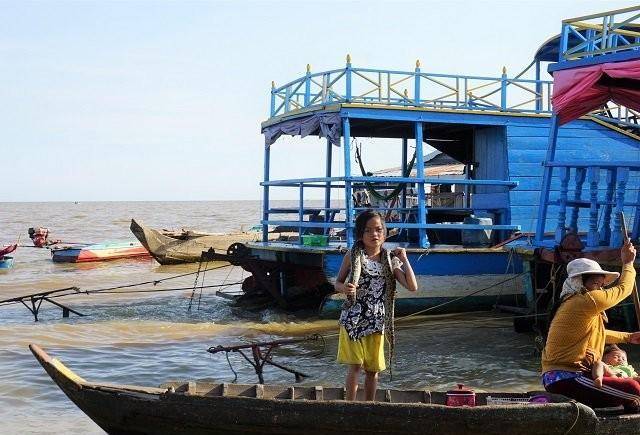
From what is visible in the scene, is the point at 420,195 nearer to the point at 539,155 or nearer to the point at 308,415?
the point at 539,155

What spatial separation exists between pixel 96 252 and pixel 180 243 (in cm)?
302

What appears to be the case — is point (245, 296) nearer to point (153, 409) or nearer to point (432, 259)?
point (432, 259)

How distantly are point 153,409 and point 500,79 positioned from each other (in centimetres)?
871

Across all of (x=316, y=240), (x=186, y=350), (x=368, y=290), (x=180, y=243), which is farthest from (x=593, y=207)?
(x=180, y=243)

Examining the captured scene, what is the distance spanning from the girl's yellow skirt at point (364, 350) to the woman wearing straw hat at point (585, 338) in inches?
44.5

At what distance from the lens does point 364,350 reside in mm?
5395

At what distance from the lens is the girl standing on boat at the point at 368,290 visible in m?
5.29

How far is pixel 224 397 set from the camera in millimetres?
5316

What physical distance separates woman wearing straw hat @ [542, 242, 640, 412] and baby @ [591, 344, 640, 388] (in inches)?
2.0

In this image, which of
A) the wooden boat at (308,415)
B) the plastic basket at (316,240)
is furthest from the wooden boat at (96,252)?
the wooden boat at (308,415)

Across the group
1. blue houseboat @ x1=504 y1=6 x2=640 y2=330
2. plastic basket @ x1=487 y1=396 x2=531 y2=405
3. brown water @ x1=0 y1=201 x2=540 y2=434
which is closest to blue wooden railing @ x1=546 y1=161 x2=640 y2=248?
blue houseboat @ x1=504 y1=6 x2=640 y2=330

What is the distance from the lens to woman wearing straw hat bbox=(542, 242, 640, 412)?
496 cm

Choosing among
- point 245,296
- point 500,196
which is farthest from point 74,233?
point 500,196

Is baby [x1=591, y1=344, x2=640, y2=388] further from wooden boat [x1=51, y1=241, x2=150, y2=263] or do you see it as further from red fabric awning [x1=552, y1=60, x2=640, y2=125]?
wooden boat [x1=51, y1=241, x2=150, y2=263]
